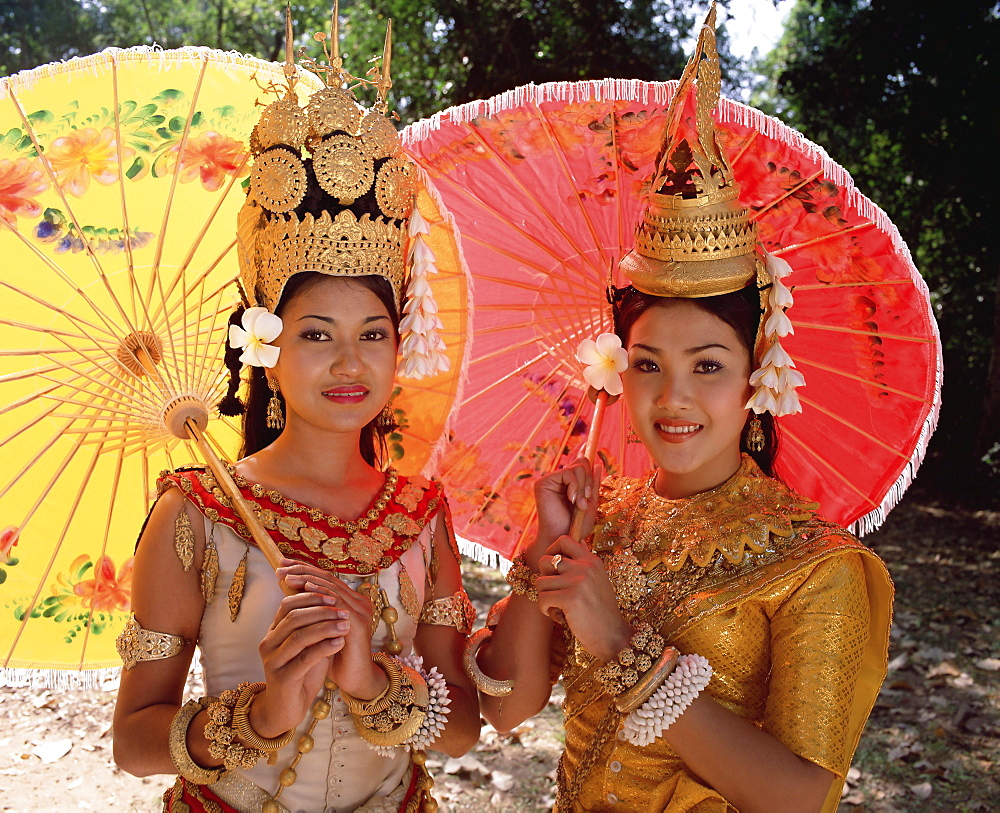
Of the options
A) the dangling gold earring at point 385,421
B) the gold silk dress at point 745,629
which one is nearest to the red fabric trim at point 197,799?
the gold silk dress at point 745,629

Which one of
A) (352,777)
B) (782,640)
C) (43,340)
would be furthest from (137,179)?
(782,640)

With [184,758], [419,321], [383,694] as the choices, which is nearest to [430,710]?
[383,694]

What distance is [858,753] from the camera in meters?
4.71

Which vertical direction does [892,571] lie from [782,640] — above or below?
below

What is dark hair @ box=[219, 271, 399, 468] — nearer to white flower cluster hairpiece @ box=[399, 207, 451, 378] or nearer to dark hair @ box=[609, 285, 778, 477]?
white flower cluster hairpiece @ box=[399, 207, 451, 378]

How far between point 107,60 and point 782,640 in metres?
2.01

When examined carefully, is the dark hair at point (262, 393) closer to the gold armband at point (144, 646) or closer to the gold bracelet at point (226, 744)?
the gold armband at point (144, 646)

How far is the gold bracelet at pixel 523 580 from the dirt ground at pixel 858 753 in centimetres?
237

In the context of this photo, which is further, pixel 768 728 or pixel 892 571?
pixel 892 571

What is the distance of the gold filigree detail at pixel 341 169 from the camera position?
2.13 metres

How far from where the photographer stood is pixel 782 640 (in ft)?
6.58

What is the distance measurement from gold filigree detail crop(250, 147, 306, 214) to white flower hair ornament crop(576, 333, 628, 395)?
0.76 m

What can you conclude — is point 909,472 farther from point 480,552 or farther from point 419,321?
point 419,321

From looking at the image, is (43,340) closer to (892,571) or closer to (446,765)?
(446,765)
